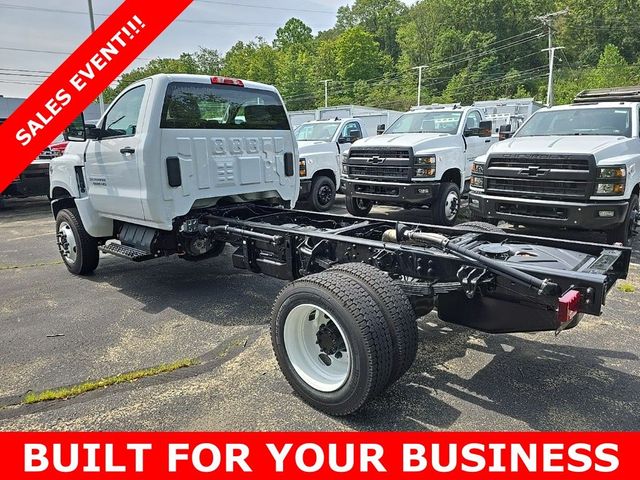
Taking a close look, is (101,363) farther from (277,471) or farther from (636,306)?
(636,306)

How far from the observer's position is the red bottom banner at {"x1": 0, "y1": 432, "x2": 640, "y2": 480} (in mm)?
2576

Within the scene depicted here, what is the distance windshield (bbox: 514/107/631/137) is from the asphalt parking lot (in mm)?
2423

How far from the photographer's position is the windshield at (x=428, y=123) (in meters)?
9.66

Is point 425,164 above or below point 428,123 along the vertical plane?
below

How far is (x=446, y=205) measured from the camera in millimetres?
8867

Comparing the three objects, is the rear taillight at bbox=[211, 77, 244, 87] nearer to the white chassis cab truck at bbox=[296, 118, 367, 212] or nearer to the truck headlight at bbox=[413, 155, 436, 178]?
the truck headlight at bbox=[413, 155, 436, 178]

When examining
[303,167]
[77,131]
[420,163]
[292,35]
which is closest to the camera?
[77,131]

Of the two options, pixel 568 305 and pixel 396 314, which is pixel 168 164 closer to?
pixel 396 314

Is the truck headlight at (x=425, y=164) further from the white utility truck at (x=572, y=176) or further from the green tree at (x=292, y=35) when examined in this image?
the green tree at (x=292, y=35)

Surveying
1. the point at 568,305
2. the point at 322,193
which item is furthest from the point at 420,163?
the point at 568,305

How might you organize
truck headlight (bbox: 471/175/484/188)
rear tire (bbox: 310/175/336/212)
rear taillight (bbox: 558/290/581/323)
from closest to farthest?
rear taillight (bbox: 558/290/581/323) → truck headlight (bbox: 471/175/484/188) → rear tire (bbox: 310/175/336/212)

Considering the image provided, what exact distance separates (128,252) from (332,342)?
3093 millimetres

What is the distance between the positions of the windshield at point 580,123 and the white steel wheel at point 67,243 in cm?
678

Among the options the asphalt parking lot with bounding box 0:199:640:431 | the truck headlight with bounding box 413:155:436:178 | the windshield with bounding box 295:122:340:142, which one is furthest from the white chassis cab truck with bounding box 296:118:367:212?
the asphalt parking lot with bounding box 0:199:640:431
